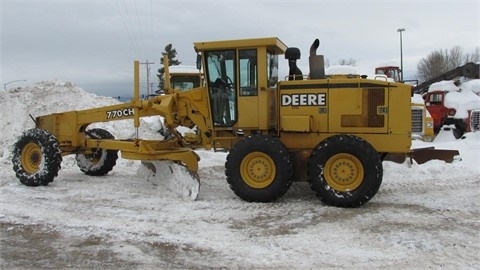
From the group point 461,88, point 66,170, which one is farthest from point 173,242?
point 461,88

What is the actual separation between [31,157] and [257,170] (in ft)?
14.9

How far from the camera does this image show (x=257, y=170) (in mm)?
7707

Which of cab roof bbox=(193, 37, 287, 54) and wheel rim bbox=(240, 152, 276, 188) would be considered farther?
cab roof bbox=(193, 37, 287, 54)

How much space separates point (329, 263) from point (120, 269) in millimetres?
2131

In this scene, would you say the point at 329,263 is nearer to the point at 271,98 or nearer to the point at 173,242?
the point at 173,242

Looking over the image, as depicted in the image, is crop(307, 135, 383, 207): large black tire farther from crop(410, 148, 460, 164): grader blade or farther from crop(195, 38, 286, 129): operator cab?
crop(410, 148, 460, 164): grader blade

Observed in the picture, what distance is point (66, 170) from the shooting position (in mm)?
10859

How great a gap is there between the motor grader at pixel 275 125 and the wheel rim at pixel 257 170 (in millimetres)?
16

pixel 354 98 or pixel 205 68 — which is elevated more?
pixel 205 68

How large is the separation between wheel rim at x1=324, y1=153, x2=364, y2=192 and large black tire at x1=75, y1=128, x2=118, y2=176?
4981 mm

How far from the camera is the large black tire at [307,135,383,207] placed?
7207 mm

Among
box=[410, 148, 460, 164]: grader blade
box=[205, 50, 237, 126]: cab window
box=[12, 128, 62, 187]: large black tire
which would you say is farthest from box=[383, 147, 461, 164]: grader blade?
box=[12, 128, 62, 187]: large black tire

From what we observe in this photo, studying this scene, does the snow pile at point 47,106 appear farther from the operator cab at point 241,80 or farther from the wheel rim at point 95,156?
the operator cab at point 241,80

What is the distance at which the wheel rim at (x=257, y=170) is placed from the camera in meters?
7.65
